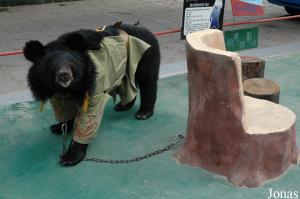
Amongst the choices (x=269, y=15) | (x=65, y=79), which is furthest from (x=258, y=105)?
(x=269, y=15)

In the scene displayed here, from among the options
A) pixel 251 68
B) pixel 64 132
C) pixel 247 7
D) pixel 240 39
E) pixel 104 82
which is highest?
pixel 247 7

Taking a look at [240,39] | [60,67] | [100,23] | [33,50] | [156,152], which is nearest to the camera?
[60,67]

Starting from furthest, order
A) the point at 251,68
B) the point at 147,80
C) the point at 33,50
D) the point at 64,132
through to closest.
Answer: the point at 251,68, the point at 147,80, the point at 64,132, the point at 33,50

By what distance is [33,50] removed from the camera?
138 inches

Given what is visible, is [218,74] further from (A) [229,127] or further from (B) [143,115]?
(B) [143,115]

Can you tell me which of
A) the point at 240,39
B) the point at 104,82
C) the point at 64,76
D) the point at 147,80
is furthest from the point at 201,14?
the point at 64,76

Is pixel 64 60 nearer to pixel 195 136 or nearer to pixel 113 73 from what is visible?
pixel 113 73

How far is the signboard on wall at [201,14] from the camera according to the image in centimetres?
584

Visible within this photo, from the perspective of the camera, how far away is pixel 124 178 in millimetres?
3566

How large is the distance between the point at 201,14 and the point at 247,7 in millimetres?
638

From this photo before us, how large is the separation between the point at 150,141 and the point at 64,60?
1.26 m

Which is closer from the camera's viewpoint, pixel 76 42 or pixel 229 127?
pixel 229 127

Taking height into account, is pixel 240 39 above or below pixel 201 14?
below

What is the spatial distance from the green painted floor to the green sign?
1.53 meters
